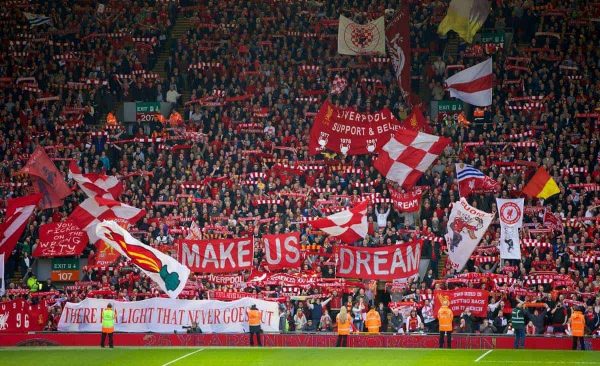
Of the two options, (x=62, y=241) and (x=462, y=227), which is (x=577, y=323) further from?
(x=62, y=241)

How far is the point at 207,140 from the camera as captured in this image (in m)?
54.6

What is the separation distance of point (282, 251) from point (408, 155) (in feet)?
20.6

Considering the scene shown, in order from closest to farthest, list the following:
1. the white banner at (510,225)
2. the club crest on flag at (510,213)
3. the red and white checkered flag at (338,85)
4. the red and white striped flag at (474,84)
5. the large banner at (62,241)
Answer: the white banner at (510,225)
the club crest on flag at (510,213)
the large banner at (62,241)
the red and white striped flag at (474,84)
the red and white checkered flag at (338,85)

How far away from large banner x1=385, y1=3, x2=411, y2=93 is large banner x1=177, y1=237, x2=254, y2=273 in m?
11.1

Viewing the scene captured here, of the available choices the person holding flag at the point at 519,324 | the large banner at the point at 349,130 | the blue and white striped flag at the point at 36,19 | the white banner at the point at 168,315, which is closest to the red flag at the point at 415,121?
the large banner at the point at 349,130

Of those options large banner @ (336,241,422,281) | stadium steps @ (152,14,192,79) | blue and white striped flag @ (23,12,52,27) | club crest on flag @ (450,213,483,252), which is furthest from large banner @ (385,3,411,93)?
blue and white striped flag @ (23,12,52,27)

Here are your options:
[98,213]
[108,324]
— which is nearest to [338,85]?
[98,213]

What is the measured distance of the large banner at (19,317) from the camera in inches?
1827

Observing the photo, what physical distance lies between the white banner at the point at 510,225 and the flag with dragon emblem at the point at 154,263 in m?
11.0

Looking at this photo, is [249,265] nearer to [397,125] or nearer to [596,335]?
[397,125]

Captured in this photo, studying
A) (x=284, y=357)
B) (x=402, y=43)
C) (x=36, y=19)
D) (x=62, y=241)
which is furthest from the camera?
(x=36, y=19)

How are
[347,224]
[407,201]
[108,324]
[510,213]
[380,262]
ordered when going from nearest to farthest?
[108,324], [380,262], [510,213], [347,224], [407,201]

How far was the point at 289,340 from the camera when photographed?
147 feet

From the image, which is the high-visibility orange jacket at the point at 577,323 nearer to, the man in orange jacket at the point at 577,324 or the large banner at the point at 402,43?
the man in orange jacket at the point at 577,324
